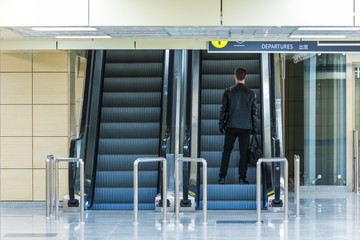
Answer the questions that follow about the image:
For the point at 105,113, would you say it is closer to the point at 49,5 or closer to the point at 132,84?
the point at 132,84

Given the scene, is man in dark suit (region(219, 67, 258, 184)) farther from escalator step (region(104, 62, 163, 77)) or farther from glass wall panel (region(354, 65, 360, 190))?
glass wall panel (region(354, 65, 360, 190))

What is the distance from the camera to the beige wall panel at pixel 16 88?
11.0m

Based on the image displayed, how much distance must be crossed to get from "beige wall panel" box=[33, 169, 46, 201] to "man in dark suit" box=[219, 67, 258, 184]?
2.85 metres

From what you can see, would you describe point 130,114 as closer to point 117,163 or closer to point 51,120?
point 117,163

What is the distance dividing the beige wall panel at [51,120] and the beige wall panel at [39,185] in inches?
24.5

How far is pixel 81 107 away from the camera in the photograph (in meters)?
11.5

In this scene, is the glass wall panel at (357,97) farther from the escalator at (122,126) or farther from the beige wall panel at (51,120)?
the beige wall panel at (51,120)

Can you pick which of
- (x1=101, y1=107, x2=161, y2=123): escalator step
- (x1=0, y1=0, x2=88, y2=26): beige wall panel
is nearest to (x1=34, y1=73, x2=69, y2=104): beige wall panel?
(x1=101, y1=107, x2=161, y2=123): escalator step

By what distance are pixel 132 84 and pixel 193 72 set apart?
150 centimetres

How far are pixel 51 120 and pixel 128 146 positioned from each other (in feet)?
4.61

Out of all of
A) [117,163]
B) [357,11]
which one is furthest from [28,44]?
[357,11]

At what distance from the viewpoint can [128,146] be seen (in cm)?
1164

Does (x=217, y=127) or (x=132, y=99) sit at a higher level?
(x=132, y=99)

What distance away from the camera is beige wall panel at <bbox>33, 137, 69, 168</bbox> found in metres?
11.0
